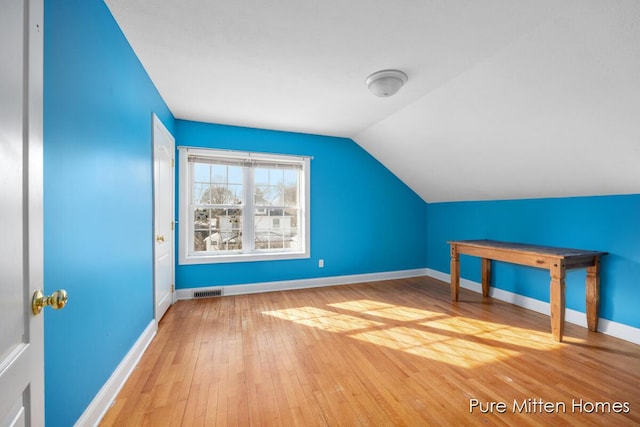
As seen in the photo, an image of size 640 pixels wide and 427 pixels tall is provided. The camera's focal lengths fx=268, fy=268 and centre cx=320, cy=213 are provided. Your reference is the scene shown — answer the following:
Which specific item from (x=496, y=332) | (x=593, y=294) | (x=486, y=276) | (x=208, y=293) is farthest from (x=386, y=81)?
(x=208, y=293)

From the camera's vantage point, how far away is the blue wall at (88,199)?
1178mm

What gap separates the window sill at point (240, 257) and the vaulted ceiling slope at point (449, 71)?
185cm

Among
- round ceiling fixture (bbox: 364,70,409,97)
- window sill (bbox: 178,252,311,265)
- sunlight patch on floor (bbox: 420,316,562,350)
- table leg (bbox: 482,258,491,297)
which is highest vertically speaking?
round ceiling fixture (bbox: 364,70,409,97)

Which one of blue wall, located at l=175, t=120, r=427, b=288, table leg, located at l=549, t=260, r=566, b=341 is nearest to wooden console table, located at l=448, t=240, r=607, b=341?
table leg, located at l=549, t=260, r=566, b=341

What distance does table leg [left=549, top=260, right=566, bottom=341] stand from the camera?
2.33m

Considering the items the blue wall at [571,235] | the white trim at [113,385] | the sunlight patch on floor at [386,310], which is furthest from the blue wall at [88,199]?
the blue wall at [571,235]

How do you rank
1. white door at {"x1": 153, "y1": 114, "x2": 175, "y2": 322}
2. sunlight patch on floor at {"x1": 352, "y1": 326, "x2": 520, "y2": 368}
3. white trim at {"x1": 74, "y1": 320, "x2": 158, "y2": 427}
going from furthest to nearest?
white door at {"x1": 153, "y1": 114, "x2": 175, "y2": 322}
sunlight patch on floor at {"x1": 352, "y1": 326, "x2": 520, "y2": 368}
white trim at {"x1": 74, "y1": 320, "x2": 158, "y2": 427}

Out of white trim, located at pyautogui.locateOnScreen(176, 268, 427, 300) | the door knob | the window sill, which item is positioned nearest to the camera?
the door knob

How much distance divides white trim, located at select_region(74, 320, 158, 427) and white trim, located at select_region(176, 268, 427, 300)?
4.05 ft

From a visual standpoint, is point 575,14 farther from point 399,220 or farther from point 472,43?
point 399,220

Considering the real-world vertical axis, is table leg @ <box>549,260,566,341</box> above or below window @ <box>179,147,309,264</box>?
below

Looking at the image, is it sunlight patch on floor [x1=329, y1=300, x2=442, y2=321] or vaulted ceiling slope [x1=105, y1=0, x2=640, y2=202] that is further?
sunlight patch on floor [x1=329, y1=300, x2=442, y2=321]

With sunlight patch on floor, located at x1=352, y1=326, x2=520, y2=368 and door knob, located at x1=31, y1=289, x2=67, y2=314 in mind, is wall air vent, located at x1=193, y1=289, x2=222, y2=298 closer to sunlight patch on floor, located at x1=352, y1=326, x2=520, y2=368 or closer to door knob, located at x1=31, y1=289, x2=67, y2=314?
sunlight patch on floor, located at x1=352, y1=326, x2=520, y2=368

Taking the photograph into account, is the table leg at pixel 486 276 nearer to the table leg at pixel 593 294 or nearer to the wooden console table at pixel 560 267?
the wooden console table at pixel 560 267
